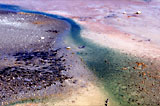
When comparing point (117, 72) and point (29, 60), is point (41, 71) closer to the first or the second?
point (29, 60)

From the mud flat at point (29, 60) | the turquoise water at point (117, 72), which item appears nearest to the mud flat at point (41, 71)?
the mud flat at point (29, 60)

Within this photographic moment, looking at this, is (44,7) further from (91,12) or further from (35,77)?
(35,77)

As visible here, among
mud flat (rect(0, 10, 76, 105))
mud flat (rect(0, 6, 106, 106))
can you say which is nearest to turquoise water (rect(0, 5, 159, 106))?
mud flat (rect(0, 6, 106, 106))

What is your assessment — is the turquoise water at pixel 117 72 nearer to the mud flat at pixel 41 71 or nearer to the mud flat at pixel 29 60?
the mud flat at pixel 41 71

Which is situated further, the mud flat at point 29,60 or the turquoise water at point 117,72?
the mud flat at point 29,60

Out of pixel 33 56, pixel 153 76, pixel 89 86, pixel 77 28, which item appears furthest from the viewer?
pixel 77 28

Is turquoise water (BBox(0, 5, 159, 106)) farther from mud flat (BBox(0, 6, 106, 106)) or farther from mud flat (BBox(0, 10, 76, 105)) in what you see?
mud flat (BBox(0, 10, 76, 105))

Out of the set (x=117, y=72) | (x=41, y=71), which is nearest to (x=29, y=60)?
(x=41, y=71)

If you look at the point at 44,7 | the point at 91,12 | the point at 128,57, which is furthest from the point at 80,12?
the point at 128,57
